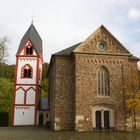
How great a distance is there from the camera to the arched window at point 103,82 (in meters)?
26.3

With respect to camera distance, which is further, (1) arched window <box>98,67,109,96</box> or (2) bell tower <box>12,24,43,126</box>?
(2) bell tower <box>12,24,43,126</box>

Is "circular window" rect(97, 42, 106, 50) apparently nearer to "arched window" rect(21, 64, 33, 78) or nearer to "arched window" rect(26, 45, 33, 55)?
"arched window" rect(21, 64, 33, 78)

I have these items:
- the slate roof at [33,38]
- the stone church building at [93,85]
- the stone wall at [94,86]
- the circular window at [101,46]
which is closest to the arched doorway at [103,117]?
the stone church building at [93,85]

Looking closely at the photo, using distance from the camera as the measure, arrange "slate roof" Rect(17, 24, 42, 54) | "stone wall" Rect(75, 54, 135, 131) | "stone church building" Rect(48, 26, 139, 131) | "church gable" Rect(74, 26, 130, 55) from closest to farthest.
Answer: "stone wall" Rect(75, 54, 135, 131), "stone church building" Rect(48, 26, 139, 131), "church gable" Rect(74, 26, 130, 55), "slate roof" Rect(17, 24, 42, 54)

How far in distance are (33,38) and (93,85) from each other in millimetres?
19199

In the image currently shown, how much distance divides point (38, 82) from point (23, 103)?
14.1 ft

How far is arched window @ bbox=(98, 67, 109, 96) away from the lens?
26.3 meters

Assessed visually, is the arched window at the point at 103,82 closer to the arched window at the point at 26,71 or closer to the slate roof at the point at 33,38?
the arched window at the point at 26,71

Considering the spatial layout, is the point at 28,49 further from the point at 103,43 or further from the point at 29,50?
the point at 103,43

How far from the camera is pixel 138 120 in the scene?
2775 centimetres

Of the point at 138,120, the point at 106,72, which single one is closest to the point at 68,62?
the point at 106,72

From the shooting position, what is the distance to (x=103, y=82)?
2662 cm

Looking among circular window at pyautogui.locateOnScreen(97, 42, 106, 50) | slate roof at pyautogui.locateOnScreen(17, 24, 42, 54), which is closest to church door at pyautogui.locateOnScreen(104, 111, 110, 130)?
circular window at pyautogui.locateOnScreen(97, 42, 106, 50)

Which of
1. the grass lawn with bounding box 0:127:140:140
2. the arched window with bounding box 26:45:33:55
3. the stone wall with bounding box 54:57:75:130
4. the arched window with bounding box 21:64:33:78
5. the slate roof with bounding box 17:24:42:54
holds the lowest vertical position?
the grass lawn with bounding box 0:127:140:140
